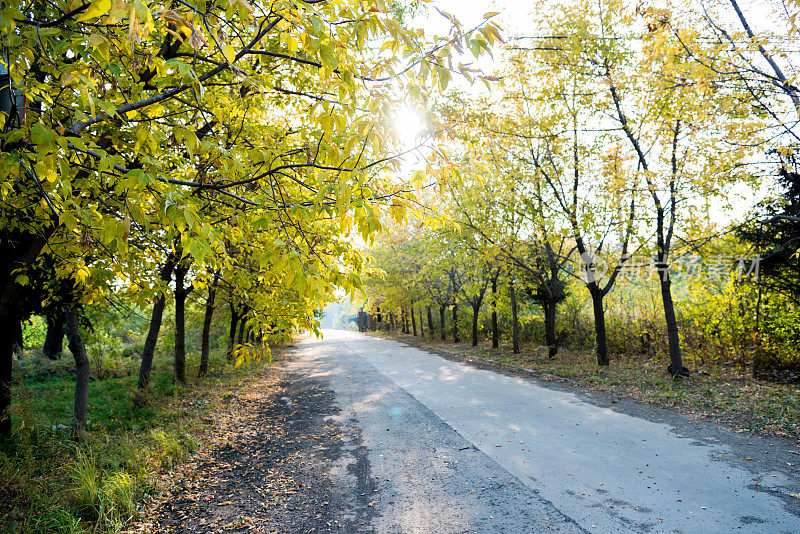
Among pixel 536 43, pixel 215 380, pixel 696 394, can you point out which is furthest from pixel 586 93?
pixel 215 380

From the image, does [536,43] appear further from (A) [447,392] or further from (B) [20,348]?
(B) [20,348]

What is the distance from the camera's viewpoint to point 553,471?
499 centimetres

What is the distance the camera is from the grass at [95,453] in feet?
13.3

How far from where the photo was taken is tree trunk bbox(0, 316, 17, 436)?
18.7ft

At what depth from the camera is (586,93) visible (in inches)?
440

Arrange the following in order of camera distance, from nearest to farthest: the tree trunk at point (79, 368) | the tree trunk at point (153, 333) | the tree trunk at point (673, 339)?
the tree trunk at point (79, 368) → the tree trunk at point (153, 333) → the tree trunk at point (673, 339)

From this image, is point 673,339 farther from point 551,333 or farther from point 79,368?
point 79,368

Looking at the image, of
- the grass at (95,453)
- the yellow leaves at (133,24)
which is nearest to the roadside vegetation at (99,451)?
the grass at (95,453)

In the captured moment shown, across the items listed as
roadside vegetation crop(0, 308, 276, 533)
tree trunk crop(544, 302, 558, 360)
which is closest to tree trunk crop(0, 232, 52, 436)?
roadside vegetation crop(0, 308, 276, 533)

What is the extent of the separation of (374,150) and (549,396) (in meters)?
8.11

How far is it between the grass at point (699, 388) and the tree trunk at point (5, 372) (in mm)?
10934

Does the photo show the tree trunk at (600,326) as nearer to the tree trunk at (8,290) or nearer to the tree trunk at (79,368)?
the tree trunk at (79,368)

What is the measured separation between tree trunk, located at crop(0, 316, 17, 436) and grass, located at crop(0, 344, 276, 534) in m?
0.22

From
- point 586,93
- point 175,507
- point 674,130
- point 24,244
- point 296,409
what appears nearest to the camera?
point 175,507
